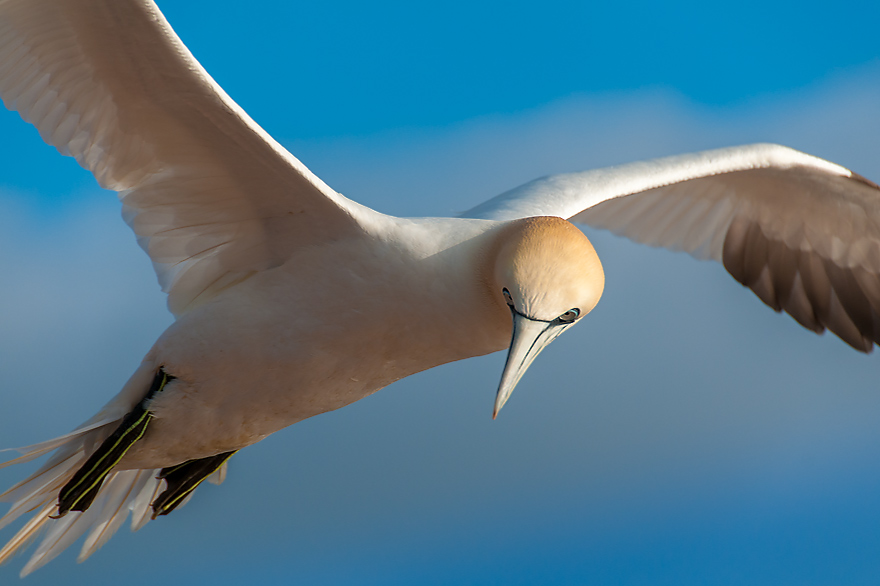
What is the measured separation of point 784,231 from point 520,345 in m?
2.60

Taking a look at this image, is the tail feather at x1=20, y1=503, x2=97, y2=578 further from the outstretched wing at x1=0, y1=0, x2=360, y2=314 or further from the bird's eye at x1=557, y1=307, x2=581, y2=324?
the bird's eye at x1=557, y1=307, x2=581, y2=324

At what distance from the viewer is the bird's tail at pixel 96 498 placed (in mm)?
3695

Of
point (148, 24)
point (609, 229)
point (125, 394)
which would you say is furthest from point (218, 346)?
point (609, 229)

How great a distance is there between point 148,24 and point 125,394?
1.56m

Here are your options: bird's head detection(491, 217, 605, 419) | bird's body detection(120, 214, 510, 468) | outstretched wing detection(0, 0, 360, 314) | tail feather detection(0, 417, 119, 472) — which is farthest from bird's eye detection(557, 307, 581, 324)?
tail feather detection(0, 417, 119, 472)

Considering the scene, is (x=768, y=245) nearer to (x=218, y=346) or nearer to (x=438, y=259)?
(x=438, y=259)

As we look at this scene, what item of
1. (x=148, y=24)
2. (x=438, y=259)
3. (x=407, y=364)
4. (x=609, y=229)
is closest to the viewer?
(x=148, y=24)

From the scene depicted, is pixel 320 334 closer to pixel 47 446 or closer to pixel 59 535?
pixel 47 446

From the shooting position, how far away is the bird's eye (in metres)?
2.90

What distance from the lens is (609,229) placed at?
4.88 metres

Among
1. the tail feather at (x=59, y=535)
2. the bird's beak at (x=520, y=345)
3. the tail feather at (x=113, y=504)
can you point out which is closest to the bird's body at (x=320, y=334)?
the bird's beak at (x=520, y=345)

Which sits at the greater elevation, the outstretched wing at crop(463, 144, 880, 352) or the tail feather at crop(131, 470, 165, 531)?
the outstretched wing at crop(463, 144, 880, 352)

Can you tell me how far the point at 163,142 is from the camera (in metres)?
3.33

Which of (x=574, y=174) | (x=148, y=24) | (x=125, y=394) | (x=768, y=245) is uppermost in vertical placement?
(x=148, y=24)
